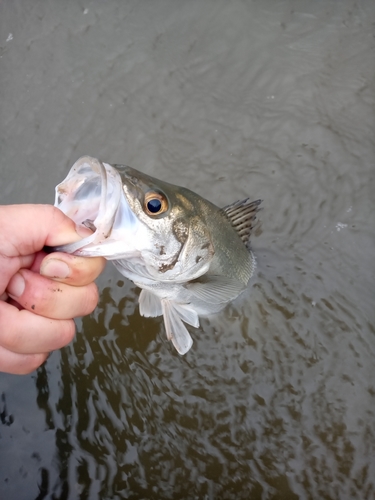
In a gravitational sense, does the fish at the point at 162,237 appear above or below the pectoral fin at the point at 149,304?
above

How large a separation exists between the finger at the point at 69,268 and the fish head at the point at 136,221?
0.12 feet

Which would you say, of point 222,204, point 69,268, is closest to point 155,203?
point 69,268

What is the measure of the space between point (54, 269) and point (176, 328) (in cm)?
110

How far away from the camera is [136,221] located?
2.02 meters

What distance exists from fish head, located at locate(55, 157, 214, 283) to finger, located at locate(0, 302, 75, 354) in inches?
11.7

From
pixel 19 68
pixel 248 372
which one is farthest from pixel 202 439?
pixel 19 68

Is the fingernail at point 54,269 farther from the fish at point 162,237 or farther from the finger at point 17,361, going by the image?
the finger at point 17,361

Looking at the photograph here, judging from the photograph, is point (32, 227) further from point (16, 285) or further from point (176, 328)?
point (176, 328)

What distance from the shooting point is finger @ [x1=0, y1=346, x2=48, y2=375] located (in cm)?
186

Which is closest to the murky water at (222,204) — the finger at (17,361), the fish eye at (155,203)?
the finger at (17,361)

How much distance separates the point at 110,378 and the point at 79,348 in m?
0.32

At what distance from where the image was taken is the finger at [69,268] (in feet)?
5.61

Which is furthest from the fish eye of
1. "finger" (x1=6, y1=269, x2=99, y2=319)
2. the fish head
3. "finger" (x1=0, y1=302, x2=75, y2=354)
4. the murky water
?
the murky water

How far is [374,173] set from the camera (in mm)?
3455
